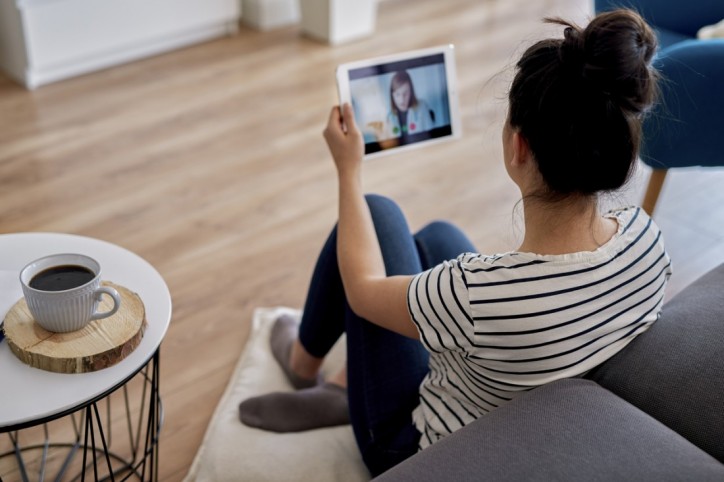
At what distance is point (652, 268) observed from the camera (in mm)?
999

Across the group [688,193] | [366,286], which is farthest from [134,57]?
[366,286]

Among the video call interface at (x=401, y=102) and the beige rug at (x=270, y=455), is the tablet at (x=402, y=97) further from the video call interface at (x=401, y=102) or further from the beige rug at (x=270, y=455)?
the beige rug at (x=270, y=455)

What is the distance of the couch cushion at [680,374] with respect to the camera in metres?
0.96

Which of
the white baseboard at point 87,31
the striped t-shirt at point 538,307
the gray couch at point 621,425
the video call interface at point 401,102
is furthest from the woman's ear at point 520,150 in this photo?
the white baseboard at point 87,31

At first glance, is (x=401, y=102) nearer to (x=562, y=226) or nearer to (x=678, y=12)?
(x=562, y=226)

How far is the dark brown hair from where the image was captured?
855mm

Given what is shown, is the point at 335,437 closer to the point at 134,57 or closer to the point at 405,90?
the point at 405,90

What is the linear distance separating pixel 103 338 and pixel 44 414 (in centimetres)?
12

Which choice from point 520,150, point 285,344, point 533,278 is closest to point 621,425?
point 533,278

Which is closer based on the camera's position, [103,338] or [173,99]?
[103,338]

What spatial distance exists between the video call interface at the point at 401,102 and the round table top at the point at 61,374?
44 cm

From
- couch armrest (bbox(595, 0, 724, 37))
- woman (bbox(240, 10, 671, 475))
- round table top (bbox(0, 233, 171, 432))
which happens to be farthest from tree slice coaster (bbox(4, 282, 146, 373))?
couch armrest (bbox(595, 0, 724, 37))

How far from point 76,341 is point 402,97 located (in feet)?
2.23

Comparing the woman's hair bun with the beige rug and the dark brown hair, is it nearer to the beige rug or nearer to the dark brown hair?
the dark brown hair
